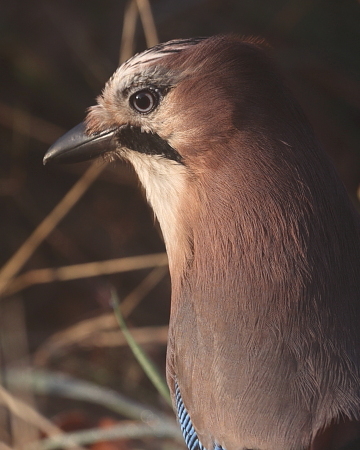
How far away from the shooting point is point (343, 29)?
140 inches

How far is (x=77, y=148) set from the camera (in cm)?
204

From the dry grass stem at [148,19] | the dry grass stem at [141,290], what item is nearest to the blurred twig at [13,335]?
the dry grass stem at [141,290]

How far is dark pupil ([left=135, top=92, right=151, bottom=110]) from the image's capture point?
1.84 meters

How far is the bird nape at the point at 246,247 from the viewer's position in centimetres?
155

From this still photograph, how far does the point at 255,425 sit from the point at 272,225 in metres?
0.43

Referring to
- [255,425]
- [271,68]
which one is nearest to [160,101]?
[271,68]

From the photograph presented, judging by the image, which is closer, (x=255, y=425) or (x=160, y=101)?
(x=255, y=425)

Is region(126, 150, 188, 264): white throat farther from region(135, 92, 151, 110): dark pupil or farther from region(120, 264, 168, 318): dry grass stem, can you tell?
region(120, 264, 168, 318): dry grass stem

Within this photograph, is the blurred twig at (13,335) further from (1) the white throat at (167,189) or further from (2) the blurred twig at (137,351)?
(1) the white throat at (167,189)

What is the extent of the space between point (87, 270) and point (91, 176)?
1.29 ft

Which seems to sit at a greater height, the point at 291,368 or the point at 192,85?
the point at 192,85

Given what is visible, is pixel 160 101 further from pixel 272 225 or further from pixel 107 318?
pixel 107 318

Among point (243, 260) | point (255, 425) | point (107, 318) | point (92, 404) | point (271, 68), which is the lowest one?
point (92, 404)

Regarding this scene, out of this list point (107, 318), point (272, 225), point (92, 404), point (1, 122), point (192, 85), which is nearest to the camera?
point (272, 225)
